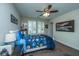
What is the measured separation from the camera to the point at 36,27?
1852mm

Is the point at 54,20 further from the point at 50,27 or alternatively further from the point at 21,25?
the point at 21,25

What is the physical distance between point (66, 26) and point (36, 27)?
2.20ft

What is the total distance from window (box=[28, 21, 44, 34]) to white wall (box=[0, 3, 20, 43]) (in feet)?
1.15

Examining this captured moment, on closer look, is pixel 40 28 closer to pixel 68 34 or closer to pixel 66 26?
pixel 66 26

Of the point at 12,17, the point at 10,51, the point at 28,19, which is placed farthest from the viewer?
the point at 12,17

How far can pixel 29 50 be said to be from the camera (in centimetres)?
192

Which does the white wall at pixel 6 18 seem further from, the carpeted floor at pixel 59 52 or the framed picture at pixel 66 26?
the framed picture at pixel 66 26

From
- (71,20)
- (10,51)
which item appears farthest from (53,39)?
(10,51)

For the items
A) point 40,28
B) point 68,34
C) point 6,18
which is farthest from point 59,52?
point 6,18

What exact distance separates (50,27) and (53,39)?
0.30 meters

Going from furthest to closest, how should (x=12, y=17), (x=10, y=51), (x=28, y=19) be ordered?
(x=12, y=17)
(x=28, y=19)
(x=10, y=51)

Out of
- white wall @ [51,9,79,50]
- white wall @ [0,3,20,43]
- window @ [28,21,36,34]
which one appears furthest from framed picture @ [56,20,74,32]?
white wall @ [0,3,20,43]

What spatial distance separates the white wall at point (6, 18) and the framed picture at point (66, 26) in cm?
96

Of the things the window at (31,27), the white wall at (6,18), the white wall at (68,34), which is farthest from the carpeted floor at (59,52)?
the white wall at (6,18)
